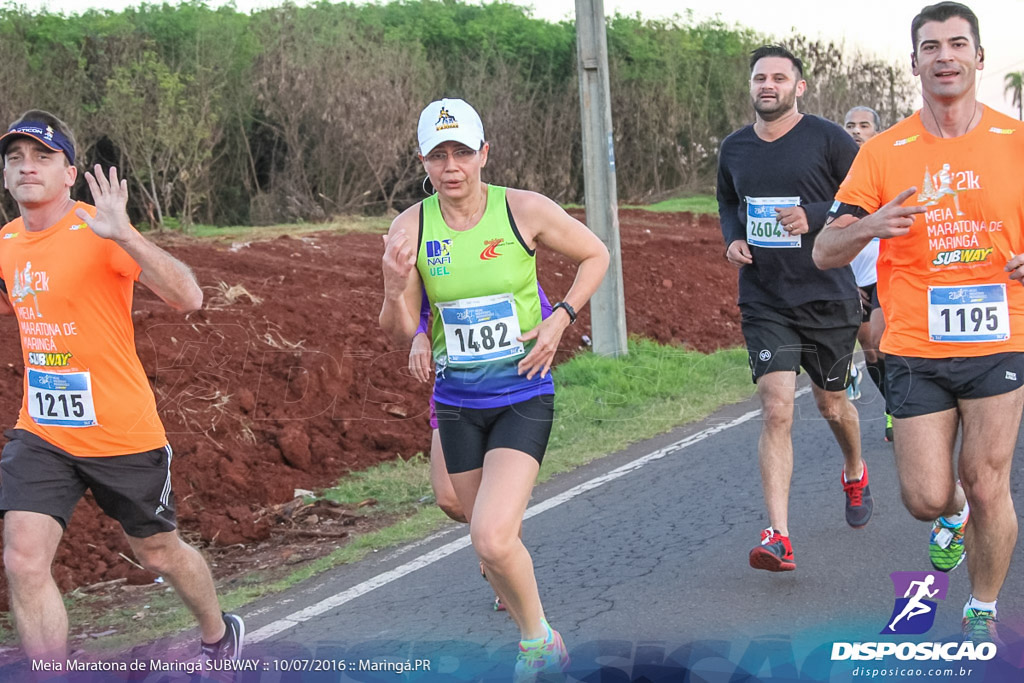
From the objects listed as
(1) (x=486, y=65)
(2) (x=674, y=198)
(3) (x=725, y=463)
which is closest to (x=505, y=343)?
(3) (x=725, y=463)

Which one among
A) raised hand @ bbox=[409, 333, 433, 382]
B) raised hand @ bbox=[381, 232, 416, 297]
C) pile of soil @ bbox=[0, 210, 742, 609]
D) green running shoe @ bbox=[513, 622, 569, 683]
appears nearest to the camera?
green running shoe @ bbox=[513, 622, 569, 683]

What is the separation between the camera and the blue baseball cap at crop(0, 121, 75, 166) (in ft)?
15.9

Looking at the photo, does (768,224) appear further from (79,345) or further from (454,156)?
(79,345)

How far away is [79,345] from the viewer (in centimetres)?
479

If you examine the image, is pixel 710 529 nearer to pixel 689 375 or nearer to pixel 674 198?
pixel 689 375

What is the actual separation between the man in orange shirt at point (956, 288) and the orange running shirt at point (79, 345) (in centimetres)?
295

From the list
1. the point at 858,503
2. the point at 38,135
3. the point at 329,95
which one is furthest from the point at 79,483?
the point at 329,95

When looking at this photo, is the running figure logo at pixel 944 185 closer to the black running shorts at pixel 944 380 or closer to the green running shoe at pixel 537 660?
the black running shorts at pixel 944 380

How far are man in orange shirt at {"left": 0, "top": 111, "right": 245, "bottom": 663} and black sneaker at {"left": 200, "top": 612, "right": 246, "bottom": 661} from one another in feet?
0.04

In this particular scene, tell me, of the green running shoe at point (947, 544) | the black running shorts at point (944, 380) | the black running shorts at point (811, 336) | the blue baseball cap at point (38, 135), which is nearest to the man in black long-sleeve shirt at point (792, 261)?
the black running shorts at point (811, 336)

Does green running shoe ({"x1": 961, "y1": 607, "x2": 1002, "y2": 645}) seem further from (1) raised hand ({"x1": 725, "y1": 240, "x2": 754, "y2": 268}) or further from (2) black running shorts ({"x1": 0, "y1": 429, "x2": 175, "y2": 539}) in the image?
(2) black running shorts ({"x1": 0, "y1": 429, "x2": 175, "y2": 539})

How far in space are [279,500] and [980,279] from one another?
5.27m

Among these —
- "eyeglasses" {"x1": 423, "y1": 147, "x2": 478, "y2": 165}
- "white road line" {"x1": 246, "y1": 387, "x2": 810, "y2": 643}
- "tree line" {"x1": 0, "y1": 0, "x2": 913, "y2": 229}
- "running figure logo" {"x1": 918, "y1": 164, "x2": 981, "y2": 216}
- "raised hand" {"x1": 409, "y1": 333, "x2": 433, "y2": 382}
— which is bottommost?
"white road line" {"x1": 246, "y1": 387, "x2": 810, "y2": 643}

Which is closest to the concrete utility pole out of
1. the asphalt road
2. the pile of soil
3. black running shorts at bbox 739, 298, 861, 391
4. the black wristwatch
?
the pile of soil
